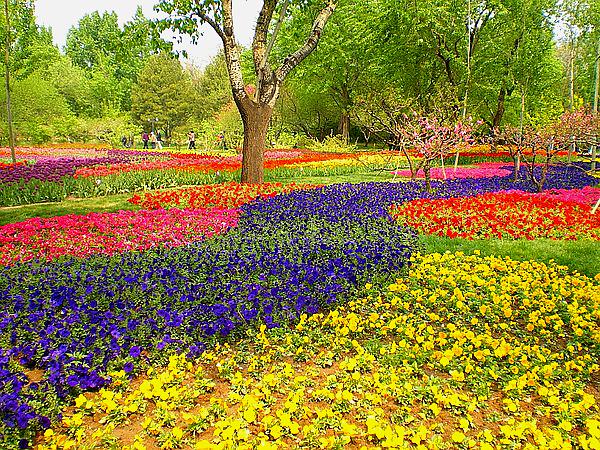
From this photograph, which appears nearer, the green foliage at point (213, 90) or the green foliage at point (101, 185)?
the green foliage at point (101, 185)

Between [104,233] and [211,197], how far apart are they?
130 inches

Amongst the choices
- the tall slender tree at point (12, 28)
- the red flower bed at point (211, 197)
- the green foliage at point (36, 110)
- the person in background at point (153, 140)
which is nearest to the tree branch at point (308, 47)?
the red flower bed at point (211, 197)

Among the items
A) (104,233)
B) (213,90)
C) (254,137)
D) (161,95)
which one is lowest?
(104,233)

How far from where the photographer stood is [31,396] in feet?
10.2

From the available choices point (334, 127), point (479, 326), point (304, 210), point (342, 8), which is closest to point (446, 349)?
point (479, 326)

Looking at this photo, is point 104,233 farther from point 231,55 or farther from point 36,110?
point 36,110

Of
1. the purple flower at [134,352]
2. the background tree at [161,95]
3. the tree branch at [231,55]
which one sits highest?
the background tree at [161,95]

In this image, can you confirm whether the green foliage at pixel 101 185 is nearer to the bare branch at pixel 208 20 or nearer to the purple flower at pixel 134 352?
the bare branch at pixel 208 20

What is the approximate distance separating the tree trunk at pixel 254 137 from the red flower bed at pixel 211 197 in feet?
3.75

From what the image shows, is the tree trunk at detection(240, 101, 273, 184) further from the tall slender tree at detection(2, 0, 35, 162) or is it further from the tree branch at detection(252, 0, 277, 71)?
→ the tall slender tree at detection(2, 0, 35, 162)

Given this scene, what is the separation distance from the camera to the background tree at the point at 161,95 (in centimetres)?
4972

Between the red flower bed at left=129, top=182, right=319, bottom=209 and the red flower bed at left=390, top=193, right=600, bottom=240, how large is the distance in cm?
329

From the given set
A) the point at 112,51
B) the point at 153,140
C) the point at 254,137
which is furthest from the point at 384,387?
the point at 153,140

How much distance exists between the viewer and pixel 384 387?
131 inches
